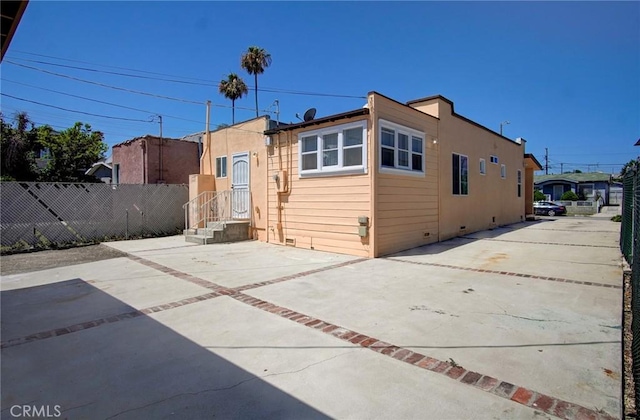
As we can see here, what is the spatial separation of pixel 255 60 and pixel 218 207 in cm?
2107

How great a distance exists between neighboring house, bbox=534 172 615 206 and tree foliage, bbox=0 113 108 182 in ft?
→ 153

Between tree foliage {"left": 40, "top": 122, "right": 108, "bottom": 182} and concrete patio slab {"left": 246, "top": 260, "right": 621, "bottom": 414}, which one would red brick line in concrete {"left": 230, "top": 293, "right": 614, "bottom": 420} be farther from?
tree foliage {"left": 40, "top": 122, "right": 108, "bottom": 182}

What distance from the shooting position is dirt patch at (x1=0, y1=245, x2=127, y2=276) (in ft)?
24.7

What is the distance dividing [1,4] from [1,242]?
979cm

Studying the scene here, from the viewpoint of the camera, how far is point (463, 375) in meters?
2.80

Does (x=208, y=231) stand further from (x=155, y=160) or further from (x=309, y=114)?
(x=155, y=160)

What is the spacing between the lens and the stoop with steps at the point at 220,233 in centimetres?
1088

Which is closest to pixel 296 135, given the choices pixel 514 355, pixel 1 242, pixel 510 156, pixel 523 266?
pixel 523 266

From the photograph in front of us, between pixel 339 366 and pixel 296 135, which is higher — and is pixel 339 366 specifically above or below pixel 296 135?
below

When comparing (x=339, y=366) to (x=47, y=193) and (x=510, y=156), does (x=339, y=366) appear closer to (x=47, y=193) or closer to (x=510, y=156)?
(x=47, y=193)

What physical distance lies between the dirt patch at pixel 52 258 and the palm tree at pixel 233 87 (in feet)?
74.0

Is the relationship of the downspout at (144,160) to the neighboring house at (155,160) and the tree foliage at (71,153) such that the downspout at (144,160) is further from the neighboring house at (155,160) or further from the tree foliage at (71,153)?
the tree foliage at (71,153)

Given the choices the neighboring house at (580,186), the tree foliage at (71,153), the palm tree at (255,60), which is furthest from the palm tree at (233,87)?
the neighboring house at (580,186)

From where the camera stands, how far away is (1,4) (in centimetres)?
280
